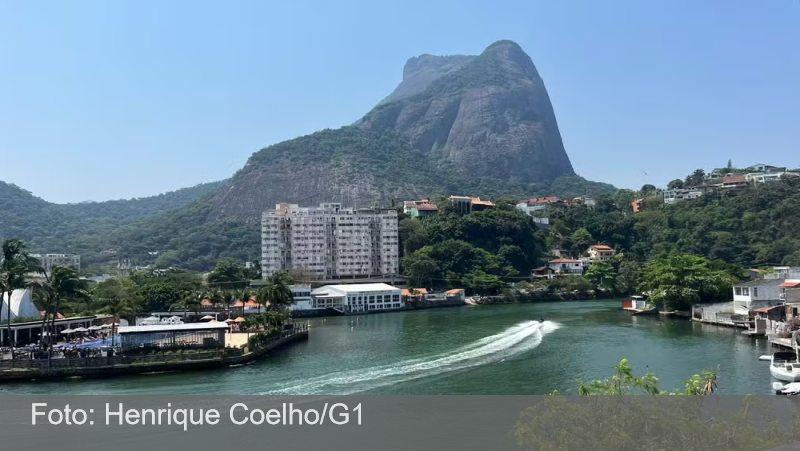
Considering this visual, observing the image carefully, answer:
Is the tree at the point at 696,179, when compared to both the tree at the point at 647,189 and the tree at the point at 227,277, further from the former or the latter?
the tree at the point at 227,277

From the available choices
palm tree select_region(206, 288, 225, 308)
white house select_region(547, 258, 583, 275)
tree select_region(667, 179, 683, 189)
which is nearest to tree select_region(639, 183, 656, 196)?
tree select_region(667, 179, 683, 189)

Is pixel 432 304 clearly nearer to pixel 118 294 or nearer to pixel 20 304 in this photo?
pixel 118 294

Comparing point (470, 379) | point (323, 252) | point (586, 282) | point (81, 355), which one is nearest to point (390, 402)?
point (470, 379)

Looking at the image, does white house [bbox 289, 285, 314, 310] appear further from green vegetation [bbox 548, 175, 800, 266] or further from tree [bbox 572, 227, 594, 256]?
tree [bbox 572, 227, 594, 256]

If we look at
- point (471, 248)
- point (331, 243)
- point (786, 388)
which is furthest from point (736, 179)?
point (786, 388)

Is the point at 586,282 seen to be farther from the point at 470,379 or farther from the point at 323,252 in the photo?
the point at 470,379

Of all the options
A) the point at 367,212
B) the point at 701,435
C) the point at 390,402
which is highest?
the point at 367,212
